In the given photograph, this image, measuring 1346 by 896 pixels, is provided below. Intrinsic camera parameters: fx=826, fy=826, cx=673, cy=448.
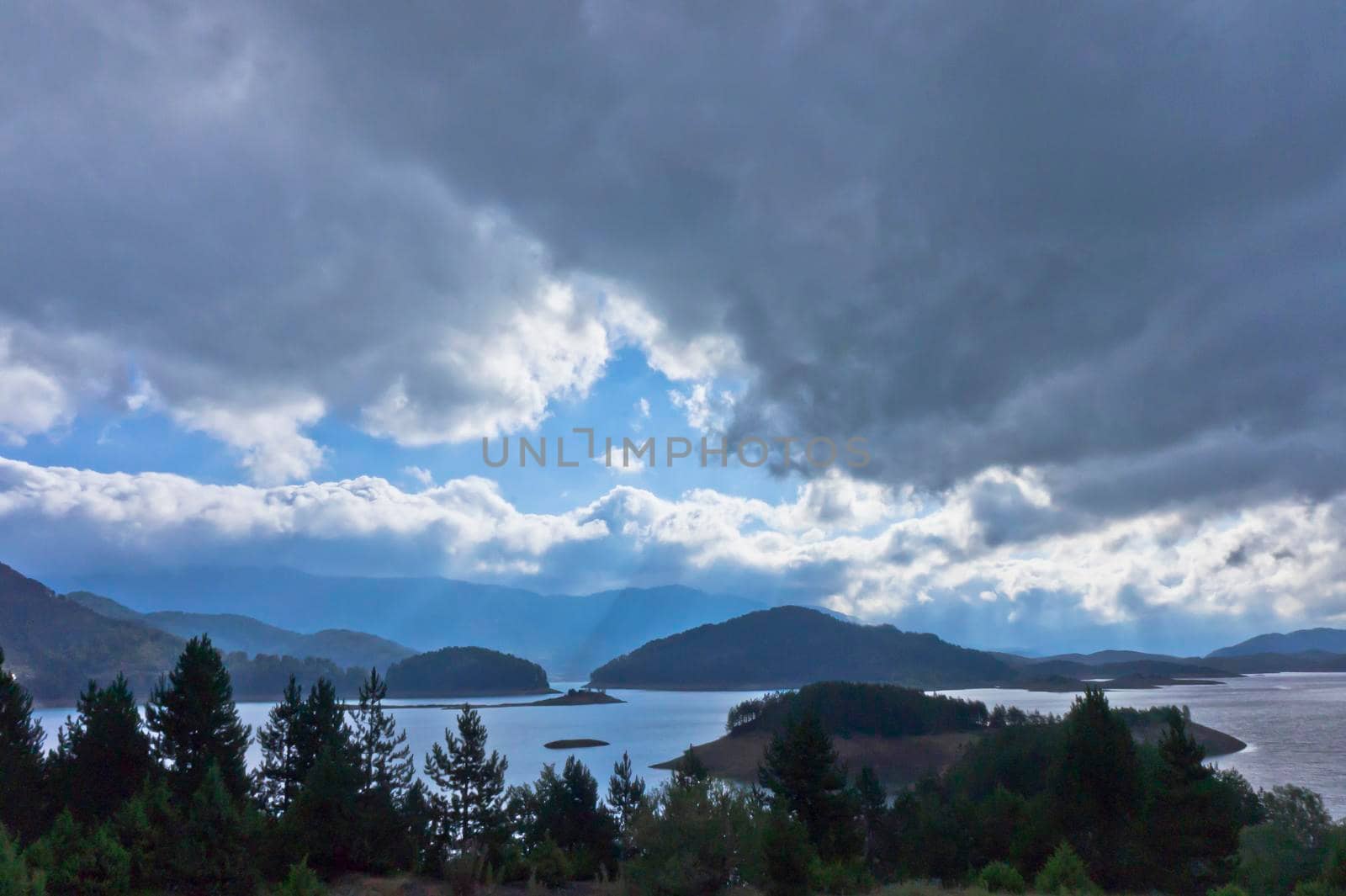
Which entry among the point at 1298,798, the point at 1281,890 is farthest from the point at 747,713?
the point at 1281,890

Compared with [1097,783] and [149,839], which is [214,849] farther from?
[1097,783]

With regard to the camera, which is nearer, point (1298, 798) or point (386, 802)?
point (386, 802)

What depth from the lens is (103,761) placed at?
1059 inches

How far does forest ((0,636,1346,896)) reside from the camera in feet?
61.7

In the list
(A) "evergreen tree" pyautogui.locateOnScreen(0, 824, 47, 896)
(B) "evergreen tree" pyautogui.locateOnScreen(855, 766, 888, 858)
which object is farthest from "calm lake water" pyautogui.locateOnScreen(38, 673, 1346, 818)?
(A) "evergreen tree" pyautogui.locateOnScreen(0, 824, 47, 896)

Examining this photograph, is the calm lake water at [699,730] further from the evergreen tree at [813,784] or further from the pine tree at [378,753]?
the evergreen tree at [813,784]

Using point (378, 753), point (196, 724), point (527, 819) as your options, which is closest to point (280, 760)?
point (378, 753)

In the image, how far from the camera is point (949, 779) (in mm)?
58094

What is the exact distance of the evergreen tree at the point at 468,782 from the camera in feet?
92.2

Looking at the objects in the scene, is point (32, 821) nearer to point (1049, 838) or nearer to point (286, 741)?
point (286, 741)

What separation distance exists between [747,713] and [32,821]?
101470 mm

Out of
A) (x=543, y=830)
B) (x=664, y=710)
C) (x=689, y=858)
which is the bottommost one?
(x=664, y=710)

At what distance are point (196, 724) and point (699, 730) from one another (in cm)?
10839

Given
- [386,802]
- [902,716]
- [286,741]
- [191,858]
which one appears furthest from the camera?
[902,716]
